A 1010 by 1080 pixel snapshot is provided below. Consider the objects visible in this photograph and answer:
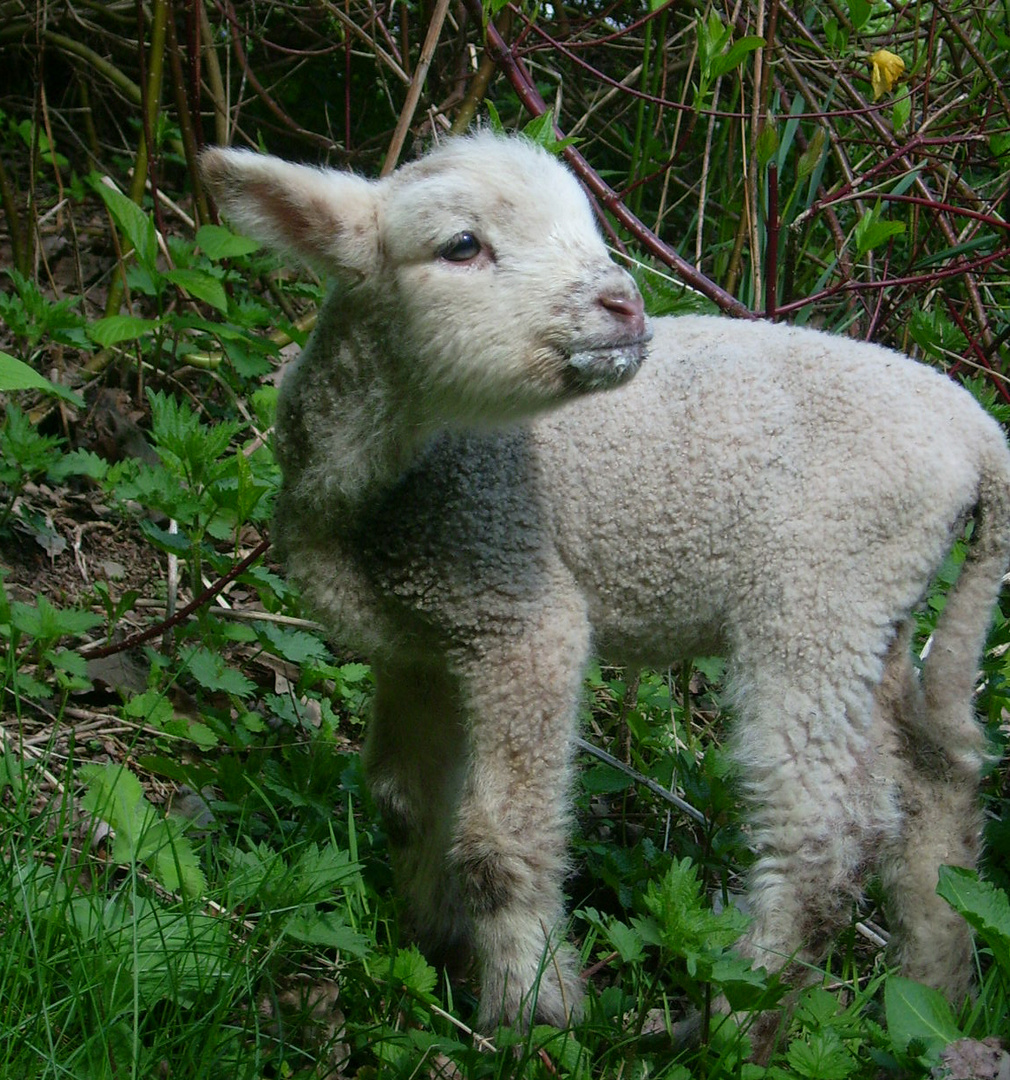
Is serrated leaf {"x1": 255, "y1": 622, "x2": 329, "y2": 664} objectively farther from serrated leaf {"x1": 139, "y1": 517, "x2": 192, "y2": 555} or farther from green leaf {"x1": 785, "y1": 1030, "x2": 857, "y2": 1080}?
green leaf {"x1": 785, "y1": 1030, "x2": 857, "y2": 1080}

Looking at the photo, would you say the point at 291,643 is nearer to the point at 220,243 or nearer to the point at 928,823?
the point at 220,243

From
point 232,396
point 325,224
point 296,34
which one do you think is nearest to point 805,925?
point 325,224

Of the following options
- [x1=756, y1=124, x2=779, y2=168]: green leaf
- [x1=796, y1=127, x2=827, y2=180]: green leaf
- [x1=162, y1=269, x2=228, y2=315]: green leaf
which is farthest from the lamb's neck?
[x1=796, y1=127, x2=827, y2=180]: green leaf

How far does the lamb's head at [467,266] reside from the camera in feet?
7.33

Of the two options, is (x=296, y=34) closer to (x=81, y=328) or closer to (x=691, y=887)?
(x=81, y=328)

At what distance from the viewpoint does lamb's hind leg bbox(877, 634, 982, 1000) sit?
8.69 ft

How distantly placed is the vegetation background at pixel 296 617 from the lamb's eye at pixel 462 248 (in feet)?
2.55

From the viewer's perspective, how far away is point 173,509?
3262 millimetres

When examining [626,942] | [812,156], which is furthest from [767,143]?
[626,942]

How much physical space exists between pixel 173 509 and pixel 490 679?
1.28 metres

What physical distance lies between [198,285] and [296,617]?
107 centimetres

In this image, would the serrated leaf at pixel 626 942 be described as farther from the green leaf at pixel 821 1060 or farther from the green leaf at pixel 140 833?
the green leaf at pixel 140 833

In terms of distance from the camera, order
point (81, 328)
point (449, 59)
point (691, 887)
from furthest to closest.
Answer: point (449, 59) → point (81, 328) → point (691, 887)

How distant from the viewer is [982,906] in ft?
7.19
